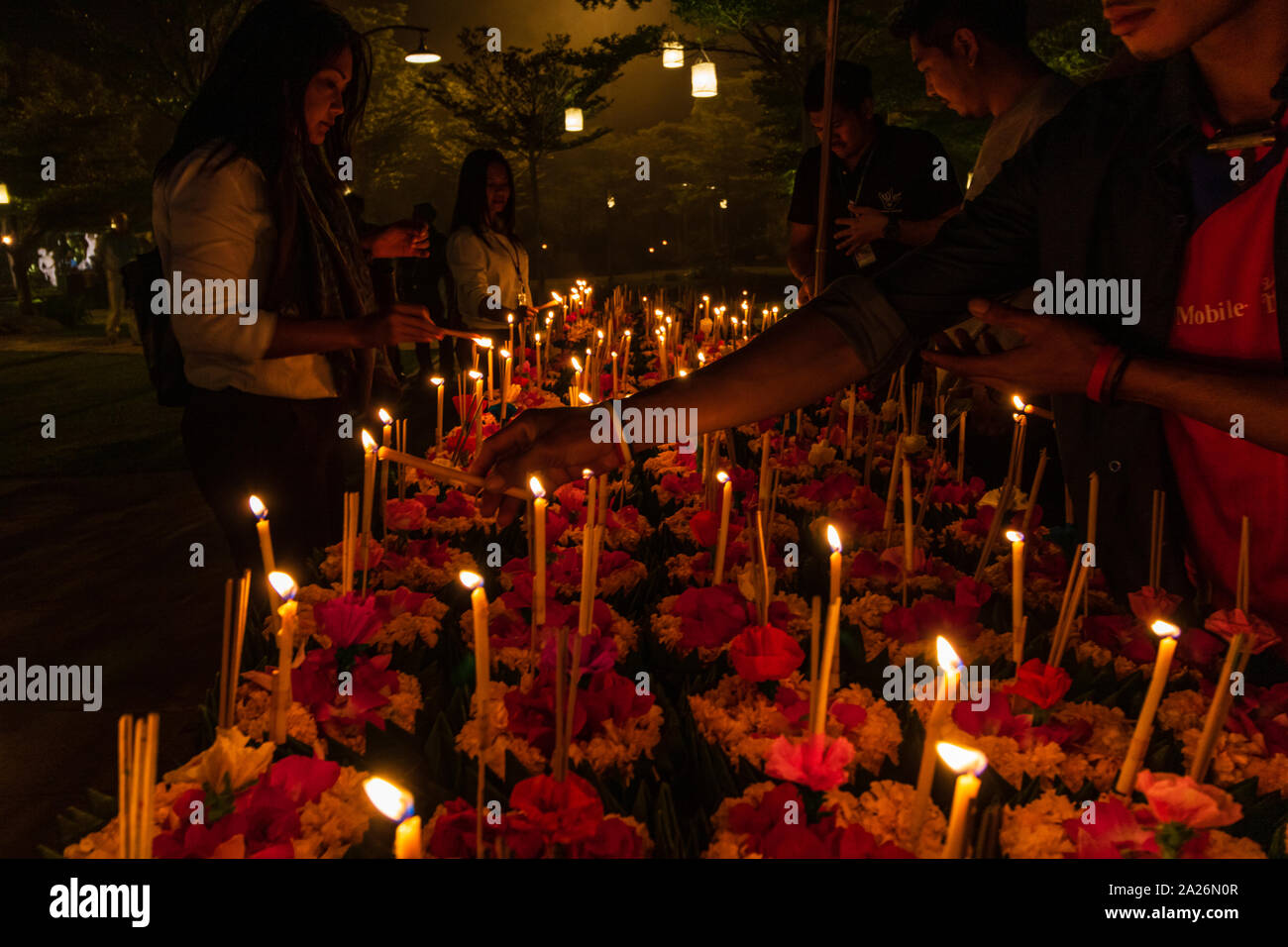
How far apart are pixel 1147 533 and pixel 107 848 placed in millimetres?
1710

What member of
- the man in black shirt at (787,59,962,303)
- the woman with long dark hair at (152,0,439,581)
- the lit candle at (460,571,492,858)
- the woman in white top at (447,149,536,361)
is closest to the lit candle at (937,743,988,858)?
the lit candle at (460,571,492,858)

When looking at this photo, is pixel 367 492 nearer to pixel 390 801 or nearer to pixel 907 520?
pixel 907 520

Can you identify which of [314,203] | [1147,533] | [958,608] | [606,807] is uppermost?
[314,203]

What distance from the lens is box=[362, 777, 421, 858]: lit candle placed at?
2.11ft

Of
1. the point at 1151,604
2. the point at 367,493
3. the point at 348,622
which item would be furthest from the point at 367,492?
the point at 1151,604

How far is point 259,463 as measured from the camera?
2.51 metres

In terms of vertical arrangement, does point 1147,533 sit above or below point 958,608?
above

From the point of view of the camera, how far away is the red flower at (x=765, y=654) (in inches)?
51.1

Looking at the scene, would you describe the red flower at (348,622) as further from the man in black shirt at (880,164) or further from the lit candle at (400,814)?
the man in black shirt at (880,164)

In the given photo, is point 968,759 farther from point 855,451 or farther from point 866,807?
point 855,451

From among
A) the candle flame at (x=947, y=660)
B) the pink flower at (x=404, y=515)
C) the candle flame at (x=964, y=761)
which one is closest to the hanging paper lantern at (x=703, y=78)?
the pink flower at (x=404, y=515)

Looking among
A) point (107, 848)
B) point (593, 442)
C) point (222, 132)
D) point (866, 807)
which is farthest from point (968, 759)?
point (222, 132)

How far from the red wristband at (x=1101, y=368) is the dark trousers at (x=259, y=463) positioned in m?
1.84
